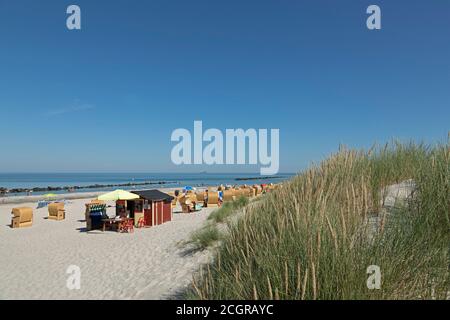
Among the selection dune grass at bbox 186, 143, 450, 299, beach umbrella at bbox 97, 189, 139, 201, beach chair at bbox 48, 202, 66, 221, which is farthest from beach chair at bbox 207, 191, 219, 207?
dune grass at bbox 186, 143, 450, 299

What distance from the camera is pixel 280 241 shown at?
2.67m

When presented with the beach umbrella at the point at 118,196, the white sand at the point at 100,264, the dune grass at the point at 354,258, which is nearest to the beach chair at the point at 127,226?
the white sand at the point at 100,264

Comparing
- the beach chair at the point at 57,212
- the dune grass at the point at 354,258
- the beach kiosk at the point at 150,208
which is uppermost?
the dune grass at the point at 354,258

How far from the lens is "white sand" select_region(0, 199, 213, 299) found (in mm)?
6258

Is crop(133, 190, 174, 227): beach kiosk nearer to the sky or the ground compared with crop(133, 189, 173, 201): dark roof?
nearer to the ground

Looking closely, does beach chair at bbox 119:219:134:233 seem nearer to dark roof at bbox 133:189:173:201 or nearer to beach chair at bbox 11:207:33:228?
dark roof at bbox 133:189:173:201

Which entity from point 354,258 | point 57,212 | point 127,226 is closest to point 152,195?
point 127,226

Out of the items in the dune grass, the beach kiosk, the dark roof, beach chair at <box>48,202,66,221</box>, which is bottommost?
beach chair at <box>48,202,66,221</box>

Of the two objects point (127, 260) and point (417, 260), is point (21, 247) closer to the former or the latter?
point (127, 260)

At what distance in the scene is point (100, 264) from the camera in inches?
329

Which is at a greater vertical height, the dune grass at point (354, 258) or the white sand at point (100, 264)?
the dune grass at point (354, 258)

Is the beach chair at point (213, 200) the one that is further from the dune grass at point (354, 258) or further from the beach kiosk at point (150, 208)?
the dune grass at point (354, 258)

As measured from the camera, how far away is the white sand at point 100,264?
6258mm
